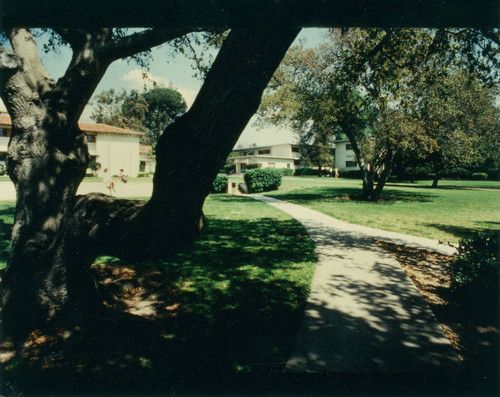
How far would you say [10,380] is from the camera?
2.79 metres

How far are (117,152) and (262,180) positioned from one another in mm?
27336

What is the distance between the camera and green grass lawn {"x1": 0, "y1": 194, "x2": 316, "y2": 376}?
127 inches

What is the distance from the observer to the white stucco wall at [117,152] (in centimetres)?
4178

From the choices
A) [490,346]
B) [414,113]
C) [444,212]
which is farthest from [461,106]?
[490,346]

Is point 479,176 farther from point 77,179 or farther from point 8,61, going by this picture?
point 8,61

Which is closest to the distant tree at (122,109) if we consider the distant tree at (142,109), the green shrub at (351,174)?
the distant tree at (142,109)

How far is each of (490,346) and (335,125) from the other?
17.5 m

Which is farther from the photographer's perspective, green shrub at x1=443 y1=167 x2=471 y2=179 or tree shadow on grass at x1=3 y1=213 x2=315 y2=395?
green shrub at x1=443 y1=167 x2=471 y2=179

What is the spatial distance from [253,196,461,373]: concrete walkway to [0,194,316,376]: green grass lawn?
26 centimetres

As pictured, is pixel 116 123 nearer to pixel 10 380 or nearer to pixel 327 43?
pixel 327 43

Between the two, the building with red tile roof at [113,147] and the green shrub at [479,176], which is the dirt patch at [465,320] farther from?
the green shrub at [479,176]

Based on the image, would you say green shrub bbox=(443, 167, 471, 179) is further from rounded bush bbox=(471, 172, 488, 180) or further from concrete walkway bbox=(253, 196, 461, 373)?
concrete walkway bbox=(253, 196, 461, 373)

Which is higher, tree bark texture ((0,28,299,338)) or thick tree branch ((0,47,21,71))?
thick tree branch ((0,47,21,71))

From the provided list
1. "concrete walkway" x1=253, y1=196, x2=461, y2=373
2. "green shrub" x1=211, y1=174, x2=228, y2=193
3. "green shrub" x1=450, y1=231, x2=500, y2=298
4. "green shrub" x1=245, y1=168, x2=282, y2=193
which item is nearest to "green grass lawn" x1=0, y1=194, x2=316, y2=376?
"concrete walkway" x1=253, y1=196, x2=461, y2=373
